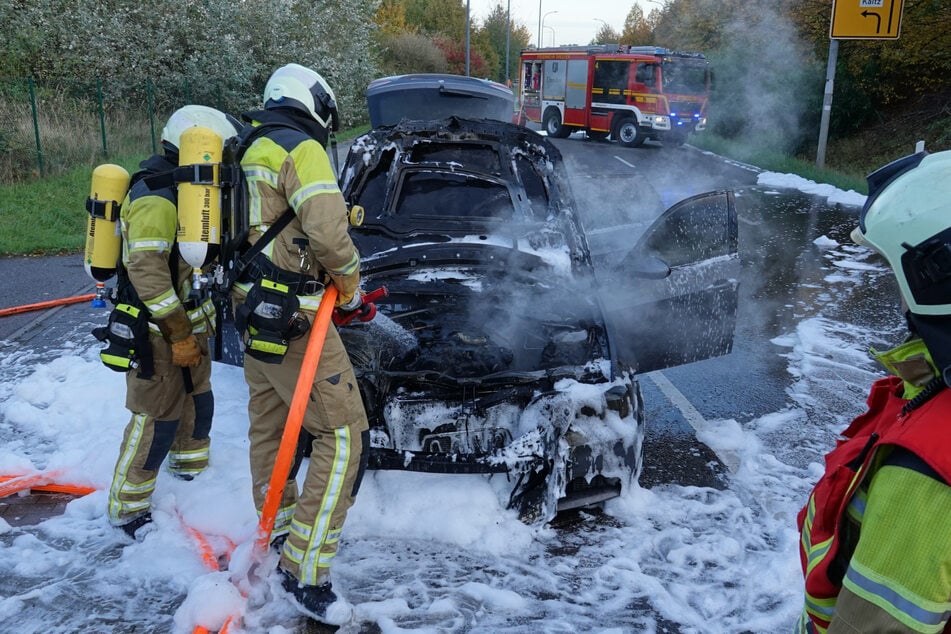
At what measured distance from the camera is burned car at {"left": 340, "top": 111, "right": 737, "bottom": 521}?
332cm

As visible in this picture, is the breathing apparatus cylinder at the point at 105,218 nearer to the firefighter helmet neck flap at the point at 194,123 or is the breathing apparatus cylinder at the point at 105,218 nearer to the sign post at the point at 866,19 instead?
A: the firefighter helmet neck flap at the point at 194,123

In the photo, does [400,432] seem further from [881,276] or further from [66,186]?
[66,186]

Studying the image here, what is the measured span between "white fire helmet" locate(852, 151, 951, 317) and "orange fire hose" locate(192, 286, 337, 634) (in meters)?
1.96

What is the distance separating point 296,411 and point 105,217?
1.35 meters

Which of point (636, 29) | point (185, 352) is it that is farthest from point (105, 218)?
point (636, 29)

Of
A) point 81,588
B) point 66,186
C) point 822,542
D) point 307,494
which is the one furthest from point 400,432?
point 66,186

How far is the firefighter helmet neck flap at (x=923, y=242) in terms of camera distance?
1121 mm

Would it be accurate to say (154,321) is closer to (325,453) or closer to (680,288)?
(325,453)

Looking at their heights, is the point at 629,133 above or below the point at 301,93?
below

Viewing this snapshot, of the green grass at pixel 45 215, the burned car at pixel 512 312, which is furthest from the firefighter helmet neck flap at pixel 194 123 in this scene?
the green grass at pixel 45 215

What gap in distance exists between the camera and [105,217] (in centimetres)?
327

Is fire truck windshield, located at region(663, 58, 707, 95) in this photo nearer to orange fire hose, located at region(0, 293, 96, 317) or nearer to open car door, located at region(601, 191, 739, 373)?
orange fire hose, located at region(0, 293, 96, 317)

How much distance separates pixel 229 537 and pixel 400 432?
2.84ft

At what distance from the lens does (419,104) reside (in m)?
7.66
